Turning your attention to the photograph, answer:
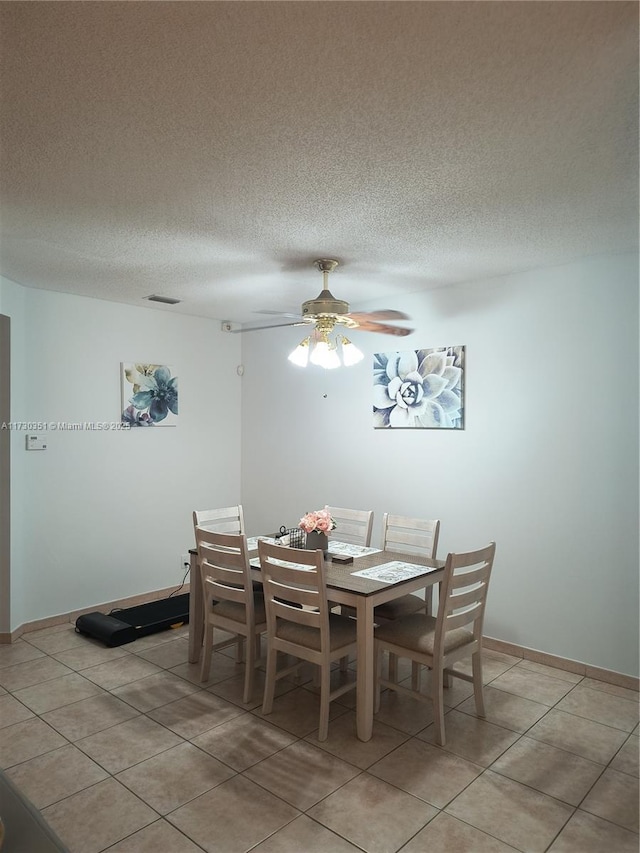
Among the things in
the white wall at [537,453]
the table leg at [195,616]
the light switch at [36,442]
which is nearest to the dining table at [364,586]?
the table leg at [195,616]

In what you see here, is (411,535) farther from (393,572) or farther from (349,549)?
(393,572)

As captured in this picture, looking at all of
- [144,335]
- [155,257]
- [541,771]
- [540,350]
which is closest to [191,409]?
[144,335]

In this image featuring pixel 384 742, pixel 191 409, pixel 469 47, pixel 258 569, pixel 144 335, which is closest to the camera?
pixel 469 47

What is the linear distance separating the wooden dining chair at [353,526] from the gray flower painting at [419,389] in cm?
81

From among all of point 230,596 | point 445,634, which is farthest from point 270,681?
point 445,634

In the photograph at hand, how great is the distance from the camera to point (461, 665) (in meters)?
3.67

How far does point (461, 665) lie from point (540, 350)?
211cm

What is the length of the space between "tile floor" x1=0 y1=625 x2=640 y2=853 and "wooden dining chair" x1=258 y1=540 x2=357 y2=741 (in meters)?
0.21

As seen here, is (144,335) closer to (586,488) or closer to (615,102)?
(586,488)

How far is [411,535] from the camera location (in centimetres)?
364

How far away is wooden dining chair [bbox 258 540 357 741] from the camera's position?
273cm

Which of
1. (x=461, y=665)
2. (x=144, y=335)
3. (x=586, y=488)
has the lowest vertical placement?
(x=461, y=665)

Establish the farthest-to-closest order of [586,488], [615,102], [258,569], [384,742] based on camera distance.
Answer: [586,488] → [258,569] → [384,742] → [615,102]

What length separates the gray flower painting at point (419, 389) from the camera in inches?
160
